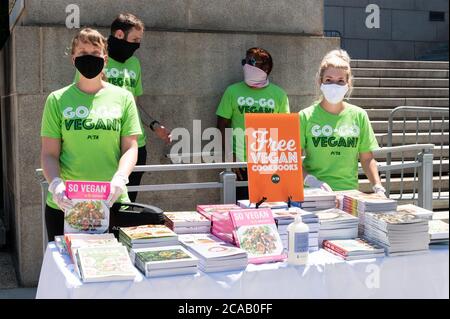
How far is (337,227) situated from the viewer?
11.1 ft

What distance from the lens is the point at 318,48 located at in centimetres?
709

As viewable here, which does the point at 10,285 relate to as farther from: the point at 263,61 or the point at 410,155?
the point at 410,155

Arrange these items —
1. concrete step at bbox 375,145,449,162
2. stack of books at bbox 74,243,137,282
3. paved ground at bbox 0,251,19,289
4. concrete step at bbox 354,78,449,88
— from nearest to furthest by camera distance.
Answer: stack of books at bbox 74,243,137,282
paved ground at bbox 0,251,19,289
concrete step at bbox 375,145,449,162
concrete step at bbox 354,78,449,88

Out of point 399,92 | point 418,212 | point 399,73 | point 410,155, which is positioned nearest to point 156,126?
point 418,212

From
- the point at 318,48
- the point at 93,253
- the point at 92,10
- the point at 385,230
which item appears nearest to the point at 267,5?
the point at 318,48

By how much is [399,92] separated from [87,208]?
813 centimetres

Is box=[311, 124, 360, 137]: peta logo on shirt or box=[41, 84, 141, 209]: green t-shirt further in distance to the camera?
box=[311, 124, 360, 137]: peta logo on shirt

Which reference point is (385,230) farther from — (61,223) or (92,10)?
(92,10)

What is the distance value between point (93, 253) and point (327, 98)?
189 cm

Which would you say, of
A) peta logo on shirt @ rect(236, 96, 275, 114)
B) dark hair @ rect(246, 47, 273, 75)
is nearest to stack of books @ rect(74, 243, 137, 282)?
peta logo on shirt @ rect(236, 96, 275, 114)

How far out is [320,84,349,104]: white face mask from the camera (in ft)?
13.1

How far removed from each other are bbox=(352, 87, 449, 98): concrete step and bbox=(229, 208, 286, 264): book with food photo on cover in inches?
280

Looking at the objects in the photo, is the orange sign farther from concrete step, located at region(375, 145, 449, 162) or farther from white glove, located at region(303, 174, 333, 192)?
concrete step, located at region(375, 145, 449, 162)

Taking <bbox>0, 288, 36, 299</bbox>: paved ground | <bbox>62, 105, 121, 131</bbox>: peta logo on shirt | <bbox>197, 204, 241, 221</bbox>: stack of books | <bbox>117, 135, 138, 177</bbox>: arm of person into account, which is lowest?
<bbox>0, 288, 36, 299</bbox>: paved ground
